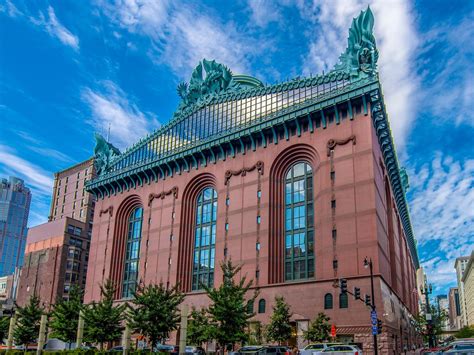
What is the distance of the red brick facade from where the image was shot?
158 ft

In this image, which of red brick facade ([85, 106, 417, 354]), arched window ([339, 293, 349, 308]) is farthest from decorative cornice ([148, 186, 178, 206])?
arched window ([339, 293, 349, 308])

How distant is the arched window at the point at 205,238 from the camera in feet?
203

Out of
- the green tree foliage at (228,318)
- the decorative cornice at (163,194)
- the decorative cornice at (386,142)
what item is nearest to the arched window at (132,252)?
the decorative cornice at (163,194)

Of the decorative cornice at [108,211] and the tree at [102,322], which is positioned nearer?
the tree at [102,322]

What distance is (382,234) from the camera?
5275 centimetres

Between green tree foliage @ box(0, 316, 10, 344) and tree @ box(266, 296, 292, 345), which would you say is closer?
tree @ box(266, 296, 292, 345)

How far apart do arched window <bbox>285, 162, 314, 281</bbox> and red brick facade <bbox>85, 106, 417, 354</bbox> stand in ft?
2.82

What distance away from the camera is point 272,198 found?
5712cm

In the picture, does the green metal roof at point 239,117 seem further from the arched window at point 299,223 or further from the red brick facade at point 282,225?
the arched window at point 299,223

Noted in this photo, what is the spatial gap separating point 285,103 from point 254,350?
33.5 meters

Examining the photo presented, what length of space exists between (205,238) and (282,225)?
12474mm

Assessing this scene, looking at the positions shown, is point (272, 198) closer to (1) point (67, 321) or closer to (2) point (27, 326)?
(1) point (67, 321)

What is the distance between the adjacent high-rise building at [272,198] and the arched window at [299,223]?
13 cm

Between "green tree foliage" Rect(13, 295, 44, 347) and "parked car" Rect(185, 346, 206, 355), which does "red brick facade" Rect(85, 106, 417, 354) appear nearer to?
"parked car" Rect(185, 346, 206, 355)
